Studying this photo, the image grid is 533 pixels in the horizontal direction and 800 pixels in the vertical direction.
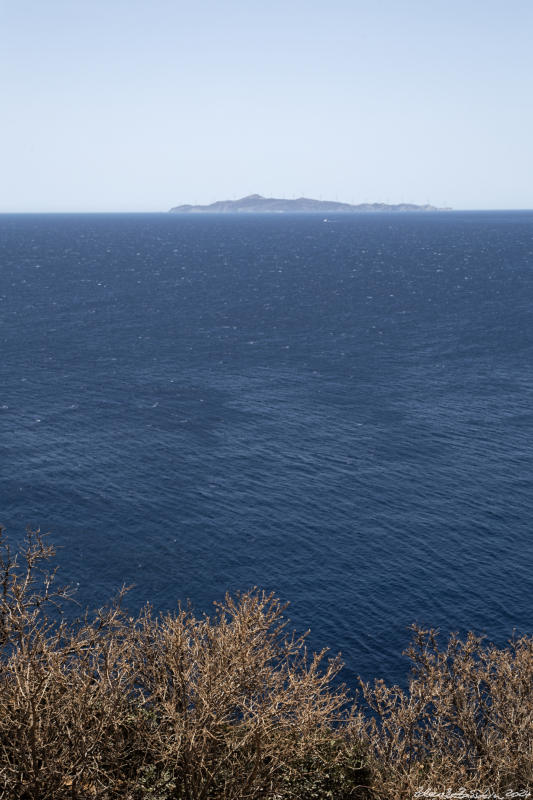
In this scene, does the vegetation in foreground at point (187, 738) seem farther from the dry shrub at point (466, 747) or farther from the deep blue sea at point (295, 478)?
the deep blue sea at point (295, 478)

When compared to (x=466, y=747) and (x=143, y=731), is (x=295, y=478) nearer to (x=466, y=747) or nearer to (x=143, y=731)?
(x=466, y=747)

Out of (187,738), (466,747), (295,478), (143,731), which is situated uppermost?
(187,738)

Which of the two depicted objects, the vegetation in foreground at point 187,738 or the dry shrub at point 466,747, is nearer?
the vegetation in foreground at point 187,738

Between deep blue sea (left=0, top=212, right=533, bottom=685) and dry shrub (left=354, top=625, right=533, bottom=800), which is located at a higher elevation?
dry shrub (left=354, top=625, right=533, bottom=800)

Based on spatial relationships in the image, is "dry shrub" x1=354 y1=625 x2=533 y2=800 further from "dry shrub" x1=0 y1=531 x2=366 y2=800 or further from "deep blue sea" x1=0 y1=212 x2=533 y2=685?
"deep blue sea" x1=0 y1=212 x2=533 y2=685

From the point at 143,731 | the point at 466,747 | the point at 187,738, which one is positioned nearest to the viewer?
the point at 187,738

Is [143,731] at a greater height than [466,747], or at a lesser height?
greater

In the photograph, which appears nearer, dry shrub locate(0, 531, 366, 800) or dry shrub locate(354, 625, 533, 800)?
dry shrub locate(0, 531, 366, 800)

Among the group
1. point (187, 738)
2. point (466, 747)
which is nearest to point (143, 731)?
point (187, 738)

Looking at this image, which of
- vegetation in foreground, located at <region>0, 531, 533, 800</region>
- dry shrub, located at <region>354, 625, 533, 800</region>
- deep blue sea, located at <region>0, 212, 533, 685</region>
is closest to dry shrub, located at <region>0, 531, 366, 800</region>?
vegetation in foreground, located at <region>0, 531, 533, 800</region>

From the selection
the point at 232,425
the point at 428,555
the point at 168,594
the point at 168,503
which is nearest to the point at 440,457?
the point at 428,555

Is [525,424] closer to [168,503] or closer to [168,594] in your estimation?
[168,503]

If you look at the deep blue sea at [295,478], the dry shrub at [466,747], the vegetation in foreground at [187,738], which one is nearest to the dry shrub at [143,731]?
the vegetation in foreground at [187,738]

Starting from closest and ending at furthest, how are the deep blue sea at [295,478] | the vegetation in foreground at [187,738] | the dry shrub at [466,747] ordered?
the vegetation in foreground at [187,738] < the dry shrub at [466,747] < the deep blue sea at [295,478]
